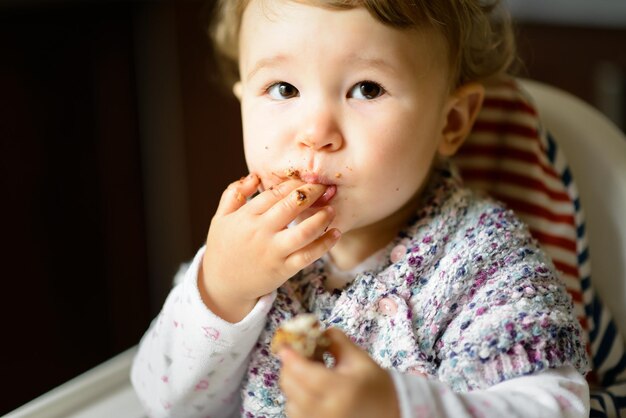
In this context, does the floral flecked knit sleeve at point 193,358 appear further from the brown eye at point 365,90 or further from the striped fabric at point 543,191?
the striped fabric at point 543,191

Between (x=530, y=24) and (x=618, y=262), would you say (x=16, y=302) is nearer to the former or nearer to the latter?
(x=618, y=262)

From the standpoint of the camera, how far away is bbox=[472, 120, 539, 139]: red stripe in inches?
38.4

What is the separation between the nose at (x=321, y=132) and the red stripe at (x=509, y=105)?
33cm

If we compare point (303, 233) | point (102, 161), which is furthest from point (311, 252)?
point (102, 161)

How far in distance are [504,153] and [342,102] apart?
0.33 meters

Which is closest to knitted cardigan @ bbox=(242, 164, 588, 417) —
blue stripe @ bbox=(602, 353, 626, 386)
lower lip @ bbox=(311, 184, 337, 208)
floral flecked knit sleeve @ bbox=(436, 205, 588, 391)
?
floral flecked knit sleeve @ bbox=(436, 205, 588, 391)

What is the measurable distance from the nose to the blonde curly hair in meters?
0.10

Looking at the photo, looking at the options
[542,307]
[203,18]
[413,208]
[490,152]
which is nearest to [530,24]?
[203,18]

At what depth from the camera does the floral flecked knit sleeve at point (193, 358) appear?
0.78m

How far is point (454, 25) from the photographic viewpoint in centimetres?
82

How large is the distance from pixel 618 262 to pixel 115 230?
2.63ft

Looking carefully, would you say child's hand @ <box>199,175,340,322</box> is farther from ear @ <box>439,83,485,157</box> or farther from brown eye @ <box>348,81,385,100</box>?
ear @ <box>439,83,485,157</box>

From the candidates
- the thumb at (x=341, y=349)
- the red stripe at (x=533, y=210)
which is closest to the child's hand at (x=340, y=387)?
the thumb at (x=341, y=349)

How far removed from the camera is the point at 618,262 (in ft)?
3.16
